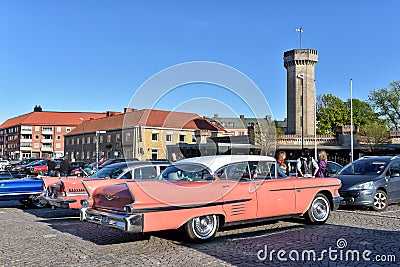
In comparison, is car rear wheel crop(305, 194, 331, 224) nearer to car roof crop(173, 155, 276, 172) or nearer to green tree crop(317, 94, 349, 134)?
car roof crop(173, 155, 276, 172)

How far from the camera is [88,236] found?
8.69m

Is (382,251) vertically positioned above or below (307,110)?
below

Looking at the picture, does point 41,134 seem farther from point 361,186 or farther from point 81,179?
point 361,186

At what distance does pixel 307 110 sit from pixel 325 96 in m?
7.91

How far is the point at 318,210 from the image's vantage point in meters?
9.66

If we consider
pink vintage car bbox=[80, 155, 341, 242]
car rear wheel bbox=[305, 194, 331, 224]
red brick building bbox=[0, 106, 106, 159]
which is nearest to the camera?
pink vintage car bbox=[80, 155, 341, 242]

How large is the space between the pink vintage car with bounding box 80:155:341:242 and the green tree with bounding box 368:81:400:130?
68.9m

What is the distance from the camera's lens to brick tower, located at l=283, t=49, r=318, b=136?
257 ft

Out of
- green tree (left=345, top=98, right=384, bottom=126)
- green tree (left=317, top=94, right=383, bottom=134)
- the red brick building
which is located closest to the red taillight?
green tree (left=317, top=94, right=383, bottom=134)

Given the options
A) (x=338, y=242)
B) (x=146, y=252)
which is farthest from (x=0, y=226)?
(x=338, y=242)

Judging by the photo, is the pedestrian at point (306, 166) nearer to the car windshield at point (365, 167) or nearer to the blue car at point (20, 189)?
the car windshield at point (365, 167)

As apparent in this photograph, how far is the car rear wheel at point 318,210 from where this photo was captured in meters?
9.52

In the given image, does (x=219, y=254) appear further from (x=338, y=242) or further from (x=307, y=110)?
(x=307, y=110)

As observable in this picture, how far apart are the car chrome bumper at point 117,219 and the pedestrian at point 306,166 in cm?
Result: 742
